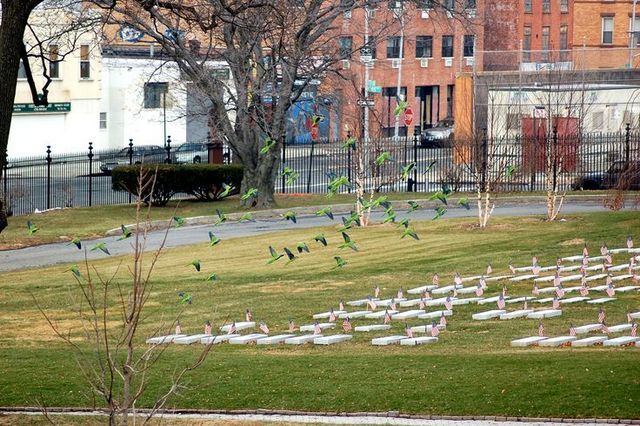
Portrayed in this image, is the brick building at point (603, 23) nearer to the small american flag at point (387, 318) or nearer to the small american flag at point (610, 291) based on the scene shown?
the small american flag at point (610, 291)

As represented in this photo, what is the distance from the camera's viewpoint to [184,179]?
36.6 metres

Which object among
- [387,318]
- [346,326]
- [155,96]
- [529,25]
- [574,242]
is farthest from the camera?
[529,25]

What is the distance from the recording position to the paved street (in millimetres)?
26750

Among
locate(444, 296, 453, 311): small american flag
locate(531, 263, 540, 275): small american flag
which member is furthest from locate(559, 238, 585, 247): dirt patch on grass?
locate(444, 296, 453, 311): small american flag

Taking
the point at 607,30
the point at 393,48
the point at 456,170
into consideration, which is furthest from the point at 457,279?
the point at 607,30

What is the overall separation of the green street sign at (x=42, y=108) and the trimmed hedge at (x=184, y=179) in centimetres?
2182

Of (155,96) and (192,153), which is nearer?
(192,153)

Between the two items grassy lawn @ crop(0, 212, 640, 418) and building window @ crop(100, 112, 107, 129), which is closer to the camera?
grassy lawn @ crop(0, 212, 640, 418)

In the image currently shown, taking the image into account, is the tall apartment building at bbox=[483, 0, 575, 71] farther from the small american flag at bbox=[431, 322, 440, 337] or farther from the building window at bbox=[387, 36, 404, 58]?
the small american flag at bbox=[431, 322, 440, 337]

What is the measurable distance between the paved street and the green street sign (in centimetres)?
2710

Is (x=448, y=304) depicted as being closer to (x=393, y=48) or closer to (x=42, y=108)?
(x=42, y=108)

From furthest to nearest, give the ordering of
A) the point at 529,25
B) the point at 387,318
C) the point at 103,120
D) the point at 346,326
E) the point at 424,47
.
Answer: the point at 529,25 → the point at 424,47 → the point at 103,120 → the point at 387,318 → the point at 346,326

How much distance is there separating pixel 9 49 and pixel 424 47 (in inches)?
2584

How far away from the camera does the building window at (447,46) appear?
248 feet
